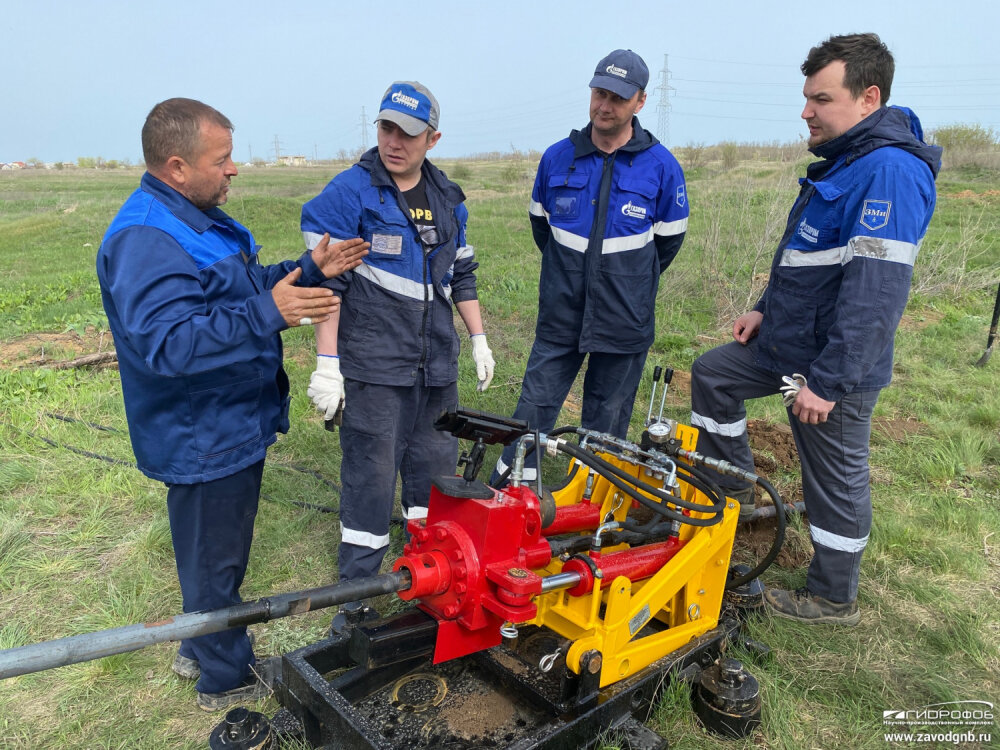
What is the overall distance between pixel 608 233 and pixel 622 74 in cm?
88

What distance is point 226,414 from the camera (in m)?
2.48

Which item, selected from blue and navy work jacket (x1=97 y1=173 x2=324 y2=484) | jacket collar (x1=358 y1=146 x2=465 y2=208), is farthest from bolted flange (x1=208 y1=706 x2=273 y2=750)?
jacket collar (x1=358 y1=146 x2=465 y2=208)

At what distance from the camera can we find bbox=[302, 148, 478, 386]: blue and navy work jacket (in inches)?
119

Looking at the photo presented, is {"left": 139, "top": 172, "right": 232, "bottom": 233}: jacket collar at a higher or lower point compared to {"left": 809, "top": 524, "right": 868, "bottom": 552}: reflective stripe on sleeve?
higher

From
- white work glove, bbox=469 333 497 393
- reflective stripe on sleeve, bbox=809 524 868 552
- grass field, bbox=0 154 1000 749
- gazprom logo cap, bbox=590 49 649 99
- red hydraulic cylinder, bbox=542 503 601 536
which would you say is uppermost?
gazprom logo cap, bbox=590 49 649 99

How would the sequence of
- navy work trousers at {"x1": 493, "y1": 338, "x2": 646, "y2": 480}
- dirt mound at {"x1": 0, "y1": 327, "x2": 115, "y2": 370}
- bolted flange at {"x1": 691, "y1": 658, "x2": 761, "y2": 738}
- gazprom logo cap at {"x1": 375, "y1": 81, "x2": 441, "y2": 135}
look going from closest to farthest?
bolted flange at {"x1": 691, "y1": 658, "x2": 761, "y2": 738} → gazprom logo cap at {"x1": 375, "y1": 81, "x2": 441, "y2": 135} → navy work trousers at {"x1": 493, "y1": 338, "x2": 646, "y2": 480} → dirt mound at {"x1": 0, "y1": 327, "x2": 115, "y2": 370}

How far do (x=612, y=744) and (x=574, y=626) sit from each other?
42 centimetres

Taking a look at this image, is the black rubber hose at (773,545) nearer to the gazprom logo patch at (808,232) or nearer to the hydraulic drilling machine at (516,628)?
the hydraulic drilling machine at (516,628)

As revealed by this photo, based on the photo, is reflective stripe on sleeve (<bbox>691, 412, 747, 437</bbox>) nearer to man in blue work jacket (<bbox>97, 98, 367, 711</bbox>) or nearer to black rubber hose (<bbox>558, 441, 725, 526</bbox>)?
black rubber hose (<bbox>558, 441, 725, 526</bbox>)

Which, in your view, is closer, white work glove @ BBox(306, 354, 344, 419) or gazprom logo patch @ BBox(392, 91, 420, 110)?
white work glove @ BBox(306, 354, 344, 419)

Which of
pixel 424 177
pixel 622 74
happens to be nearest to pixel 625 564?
pixel 424 177

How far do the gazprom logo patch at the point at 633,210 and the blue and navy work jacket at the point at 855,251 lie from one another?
0.90 meters

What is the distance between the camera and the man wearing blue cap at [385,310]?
3020mm

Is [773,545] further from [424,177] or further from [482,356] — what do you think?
[424,177]
